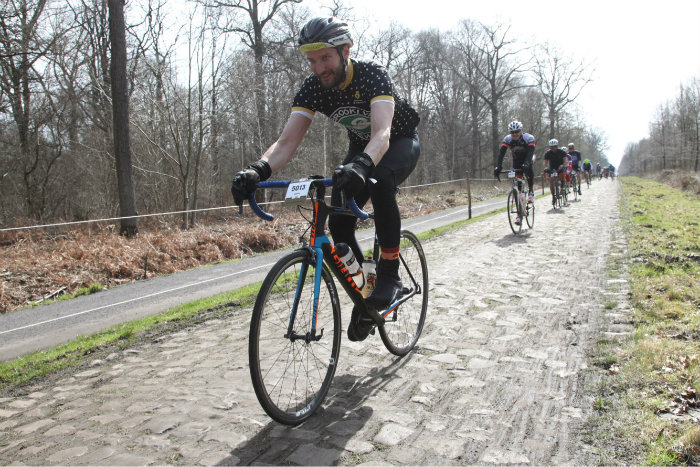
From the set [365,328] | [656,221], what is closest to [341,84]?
[365,328]

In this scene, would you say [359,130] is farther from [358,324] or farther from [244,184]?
[358,324]

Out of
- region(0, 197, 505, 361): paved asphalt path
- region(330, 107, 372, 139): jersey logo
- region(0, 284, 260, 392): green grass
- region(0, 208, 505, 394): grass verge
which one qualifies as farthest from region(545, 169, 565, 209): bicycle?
region(330, 107, 372, 139): jersey logo

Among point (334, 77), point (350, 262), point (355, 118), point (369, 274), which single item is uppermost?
point (334, 77)

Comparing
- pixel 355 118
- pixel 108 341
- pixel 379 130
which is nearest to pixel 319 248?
pixel 379 130

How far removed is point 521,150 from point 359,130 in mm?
9145

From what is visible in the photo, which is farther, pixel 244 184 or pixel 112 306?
pixel 112 306

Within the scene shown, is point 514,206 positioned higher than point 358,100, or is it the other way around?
point 358,100

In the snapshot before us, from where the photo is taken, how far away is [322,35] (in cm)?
309

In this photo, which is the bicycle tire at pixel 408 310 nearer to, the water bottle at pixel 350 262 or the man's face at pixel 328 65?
the water bottle at pixel 350 262

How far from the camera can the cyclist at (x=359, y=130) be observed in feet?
10.2

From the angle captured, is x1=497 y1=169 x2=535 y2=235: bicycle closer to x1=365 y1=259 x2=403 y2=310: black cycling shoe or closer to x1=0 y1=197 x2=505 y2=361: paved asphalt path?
x1=0 y1=197 x2=505 y2=361: paved asphalt path

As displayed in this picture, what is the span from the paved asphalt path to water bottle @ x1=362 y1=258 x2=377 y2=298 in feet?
14.6

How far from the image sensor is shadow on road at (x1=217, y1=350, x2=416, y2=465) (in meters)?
2.49

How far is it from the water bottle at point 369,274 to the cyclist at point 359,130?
54 mm
